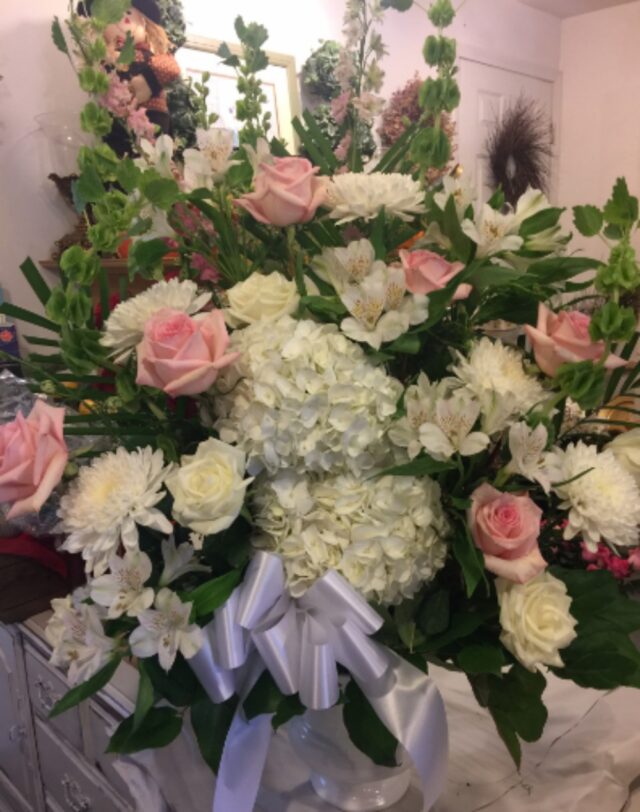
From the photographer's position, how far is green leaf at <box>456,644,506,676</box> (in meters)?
0.48

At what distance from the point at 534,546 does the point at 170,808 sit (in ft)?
1.67

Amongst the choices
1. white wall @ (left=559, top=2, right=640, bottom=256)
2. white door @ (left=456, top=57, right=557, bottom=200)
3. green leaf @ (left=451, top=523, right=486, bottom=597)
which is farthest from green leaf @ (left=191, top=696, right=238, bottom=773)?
white wall @ (left=559, top=2, right=640, bottom=256)

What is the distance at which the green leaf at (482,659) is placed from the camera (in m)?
0.48

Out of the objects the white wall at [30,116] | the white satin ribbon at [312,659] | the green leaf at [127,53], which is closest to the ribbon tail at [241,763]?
the white satin ribbon at [312,659]

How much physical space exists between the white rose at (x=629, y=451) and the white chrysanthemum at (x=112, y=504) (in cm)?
33

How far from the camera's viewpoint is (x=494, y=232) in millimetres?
512

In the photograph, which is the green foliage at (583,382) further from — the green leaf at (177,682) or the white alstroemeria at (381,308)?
the green leaf at (177,682)

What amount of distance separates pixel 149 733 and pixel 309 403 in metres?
0.28

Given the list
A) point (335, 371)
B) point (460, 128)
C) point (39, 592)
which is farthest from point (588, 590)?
point (460, 128)

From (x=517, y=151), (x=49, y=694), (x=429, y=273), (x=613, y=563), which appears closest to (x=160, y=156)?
(x=429, y=273)

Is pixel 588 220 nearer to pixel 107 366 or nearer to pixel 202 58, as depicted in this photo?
pixel 107 366

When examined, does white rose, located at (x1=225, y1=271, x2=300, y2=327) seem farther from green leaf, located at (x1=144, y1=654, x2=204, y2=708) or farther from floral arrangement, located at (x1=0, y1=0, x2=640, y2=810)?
green leaf, located at (x1=144, y1=654, x2=204, y2=708)

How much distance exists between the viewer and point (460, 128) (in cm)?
296

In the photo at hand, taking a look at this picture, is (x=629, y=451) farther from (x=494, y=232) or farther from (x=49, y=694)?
(x=49, y=694)
